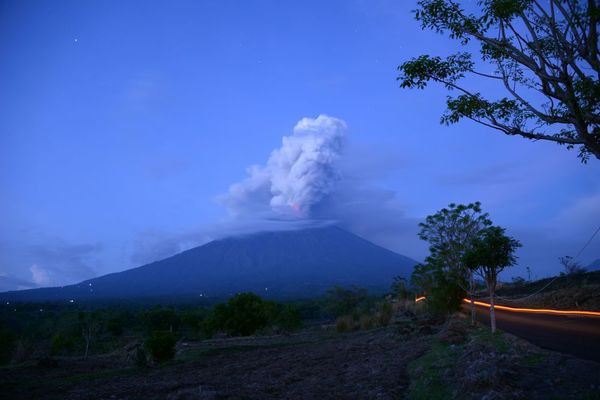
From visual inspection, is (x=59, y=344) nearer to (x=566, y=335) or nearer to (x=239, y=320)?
(x=239, y=320)

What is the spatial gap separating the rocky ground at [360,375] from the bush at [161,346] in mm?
773

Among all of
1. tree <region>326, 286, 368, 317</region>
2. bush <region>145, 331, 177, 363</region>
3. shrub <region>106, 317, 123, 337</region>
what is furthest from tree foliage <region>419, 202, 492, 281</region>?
shrub <region>106, 317, 123, 337</region>

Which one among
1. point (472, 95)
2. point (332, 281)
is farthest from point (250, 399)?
point (332, 281)

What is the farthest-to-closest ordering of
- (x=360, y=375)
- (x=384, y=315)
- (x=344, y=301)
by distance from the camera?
(x=344, y=301), (x=384, y=315), (x=360, y=375)

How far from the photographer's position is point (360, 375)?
12.0m

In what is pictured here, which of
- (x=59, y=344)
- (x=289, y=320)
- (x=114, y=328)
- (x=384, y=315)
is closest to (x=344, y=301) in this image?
(x=289, y=320)

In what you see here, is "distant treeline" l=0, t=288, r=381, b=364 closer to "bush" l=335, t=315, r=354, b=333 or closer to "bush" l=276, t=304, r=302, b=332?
"bush" l=276, t=304, r=302, b=332

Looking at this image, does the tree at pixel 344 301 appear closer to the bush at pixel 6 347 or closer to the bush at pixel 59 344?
the bush at pixel 59 344

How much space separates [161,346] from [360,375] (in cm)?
1233

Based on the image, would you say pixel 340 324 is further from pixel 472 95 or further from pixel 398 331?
Result: pixel 472 95

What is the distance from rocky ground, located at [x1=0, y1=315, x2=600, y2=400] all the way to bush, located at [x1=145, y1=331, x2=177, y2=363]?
0.77 m

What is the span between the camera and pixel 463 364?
9992 millimetres

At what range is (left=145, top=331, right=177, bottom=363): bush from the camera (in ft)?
65.6

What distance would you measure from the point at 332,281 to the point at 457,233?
16025 cm
